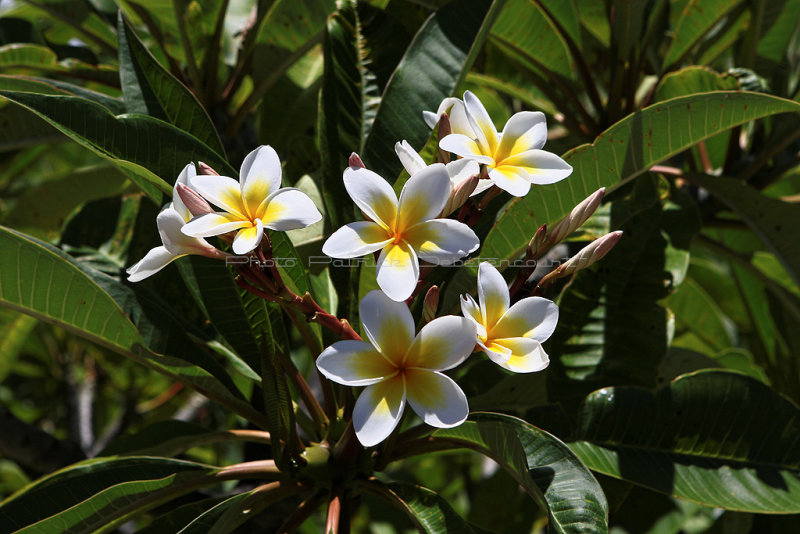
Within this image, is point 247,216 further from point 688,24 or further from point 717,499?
point 688,24

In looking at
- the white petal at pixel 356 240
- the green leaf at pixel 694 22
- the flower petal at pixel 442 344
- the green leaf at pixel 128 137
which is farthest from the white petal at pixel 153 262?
the green leaf at pixel 694 22

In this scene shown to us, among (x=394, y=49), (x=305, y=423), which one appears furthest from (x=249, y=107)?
(x=305, y=423)

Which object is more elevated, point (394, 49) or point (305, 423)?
point (394, 49)

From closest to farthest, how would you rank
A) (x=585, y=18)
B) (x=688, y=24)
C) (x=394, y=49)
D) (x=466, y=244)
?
(x=466, y=244), (x=394, y=49), (x=688, y=24), (x=585, y=18)

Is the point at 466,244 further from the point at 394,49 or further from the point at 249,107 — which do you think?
the point at 249,107

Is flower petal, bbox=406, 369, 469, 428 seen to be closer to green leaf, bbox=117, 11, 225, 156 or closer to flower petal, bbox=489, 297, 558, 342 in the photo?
flower petal, bbox=489, 297, 558, 342

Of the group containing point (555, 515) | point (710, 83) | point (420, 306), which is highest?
point (710, 83)

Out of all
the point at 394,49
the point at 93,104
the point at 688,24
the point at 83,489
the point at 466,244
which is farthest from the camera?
the point at 688,24

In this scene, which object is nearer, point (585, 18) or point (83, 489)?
point (83, 489)

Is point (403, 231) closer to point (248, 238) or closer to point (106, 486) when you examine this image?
point (248, 238)
